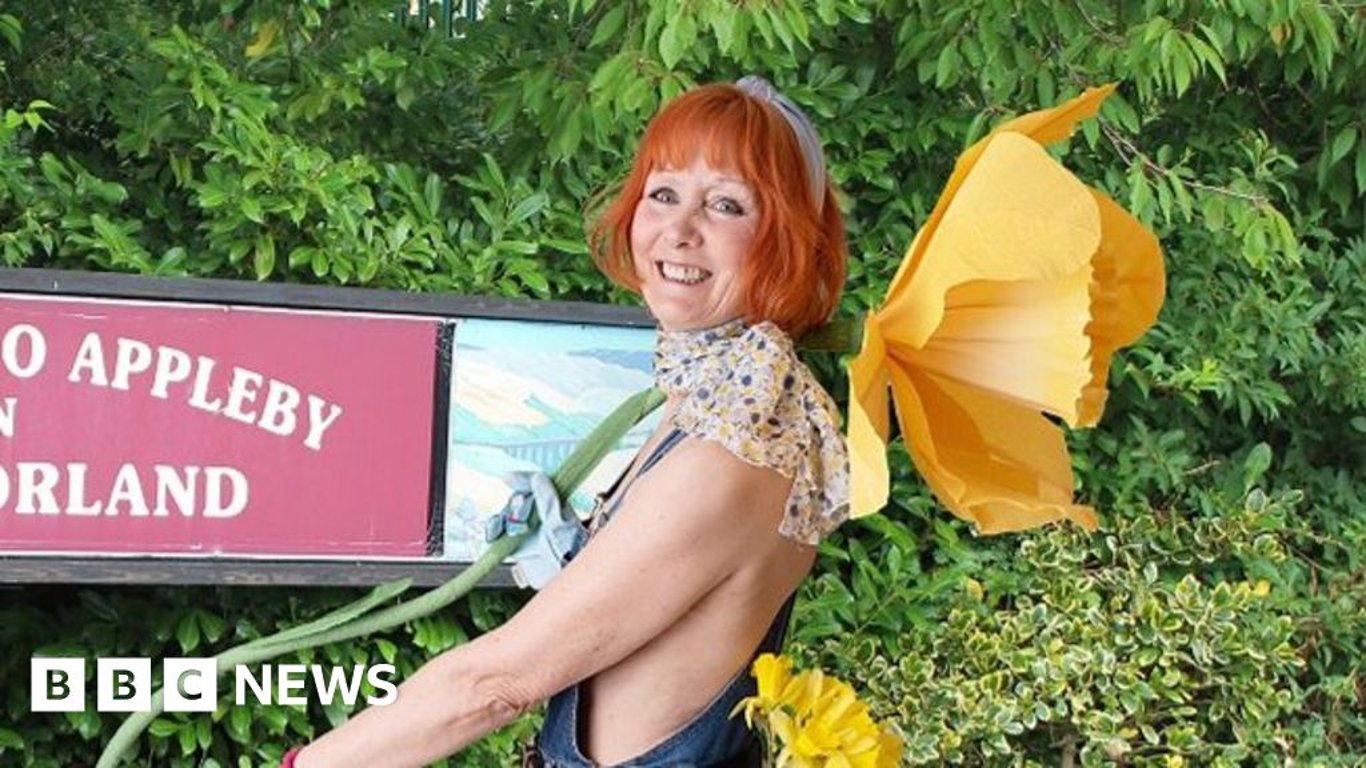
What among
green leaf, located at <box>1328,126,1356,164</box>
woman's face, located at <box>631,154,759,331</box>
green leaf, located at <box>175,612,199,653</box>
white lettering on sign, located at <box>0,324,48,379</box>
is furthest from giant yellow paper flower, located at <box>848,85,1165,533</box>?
green leaf, located at <box>1328,126,1356,164</box>

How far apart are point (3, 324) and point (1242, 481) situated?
2.06 m

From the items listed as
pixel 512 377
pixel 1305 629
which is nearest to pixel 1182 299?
pixel 1305 629

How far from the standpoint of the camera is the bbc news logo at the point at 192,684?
268cm

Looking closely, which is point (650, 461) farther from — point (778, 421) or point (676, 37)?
point (676, 37)

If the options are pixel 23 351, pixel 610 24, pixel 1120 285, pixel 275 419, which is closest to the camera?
pixel 1120 285

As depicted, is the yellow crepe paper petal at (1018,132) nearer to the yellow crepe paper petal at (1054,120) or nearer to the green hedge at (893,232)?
the yellow crepe paper petal at (1054,120)

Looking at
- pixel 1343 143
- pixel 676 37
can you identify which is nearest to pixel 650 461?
pixel 676 37

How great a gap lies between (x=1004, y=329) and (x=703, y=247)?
0.33 meters

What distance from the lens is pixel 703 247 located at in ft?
4.49

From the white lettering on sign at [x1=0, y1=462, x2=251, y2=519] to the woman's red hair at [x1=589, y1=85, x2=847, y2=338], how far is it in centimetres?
136

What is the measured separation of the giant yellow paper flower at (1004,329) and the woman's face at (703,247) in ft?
0.79

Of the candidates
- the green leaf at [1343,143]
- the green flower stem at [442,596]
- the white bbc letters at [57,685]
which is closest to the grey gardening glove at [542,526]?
the green flower stem at [442,596]

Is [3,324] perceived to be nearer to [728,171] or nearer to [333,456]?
[333,456]

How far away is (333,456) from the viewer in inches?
104
